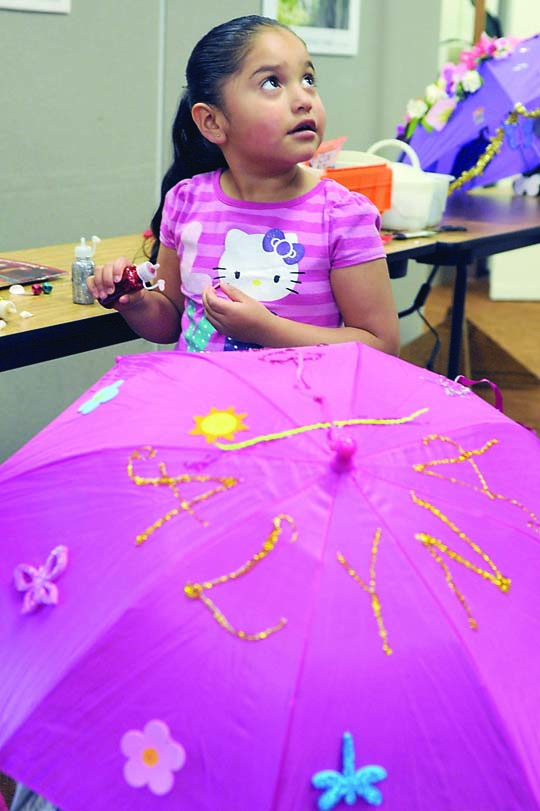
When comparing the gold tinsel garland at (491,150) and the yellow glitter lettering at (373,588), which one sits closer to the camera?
the yellow glitter lettering at (373,588)

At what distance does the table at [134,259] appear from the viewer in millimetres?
1707

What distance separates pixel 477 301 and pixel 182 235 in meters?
4.59

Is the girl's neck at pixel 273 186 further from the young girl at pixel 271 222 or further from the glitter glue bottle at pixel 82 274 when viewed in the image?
the glitter glue bottle at pixel 82 274

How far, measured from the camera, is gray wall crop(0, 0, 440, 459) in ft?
9.32

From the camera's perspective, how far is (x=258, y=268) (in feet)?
5.83

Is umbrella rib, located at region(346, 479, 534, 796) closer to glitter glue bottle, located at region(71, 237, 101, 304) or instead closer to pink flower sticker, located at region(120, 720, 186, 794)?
pink flower sticker, located at region(120, 720, 186, 794)

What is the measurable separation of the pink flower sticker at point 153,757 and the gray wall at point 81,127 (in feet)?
7.19

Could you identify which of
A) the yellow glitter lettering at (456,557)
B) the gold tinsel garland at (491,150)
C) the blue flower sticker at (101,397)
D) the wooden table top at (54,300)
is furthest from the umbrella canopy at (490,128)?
the yellow glitter lettering at (456,557)

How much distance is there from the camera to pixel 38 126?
9.50 ft

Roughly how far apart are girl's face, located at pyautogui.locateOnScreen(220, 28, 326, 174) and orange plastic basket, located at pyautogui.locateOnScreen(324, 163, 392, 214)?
79 cm

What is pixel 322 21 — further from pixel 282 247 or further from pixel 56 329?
pixel 56 329

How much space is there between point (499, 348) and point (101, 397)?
3.82 m

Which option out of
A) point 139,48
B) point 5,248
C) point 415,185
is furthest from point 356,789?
point 139,48

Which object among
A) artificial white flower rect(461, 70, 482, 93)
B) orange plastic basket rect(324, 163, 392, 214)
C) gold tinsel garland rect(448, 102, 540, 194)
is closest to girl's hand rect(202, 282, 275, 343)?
orange plastic basket rect(324, 163, 392, 214)
